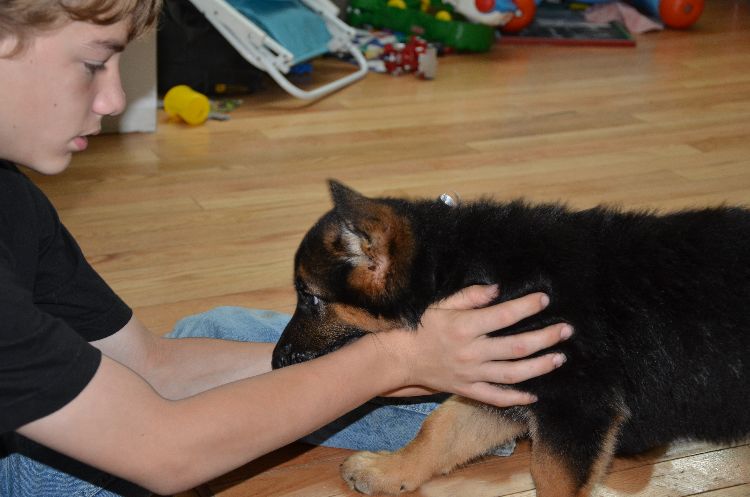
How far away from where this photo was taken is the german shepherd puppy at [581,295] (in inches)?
62.8

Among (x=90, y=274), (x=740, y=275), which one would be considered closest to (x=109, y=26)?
(x=90, y=274)

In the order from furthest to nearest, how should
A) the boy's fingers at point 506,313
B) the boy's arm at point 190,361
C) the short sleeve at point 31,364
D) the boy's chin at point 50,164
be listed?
1. the boy's arm at point 190,361
2. the boy's fingers at point 506,313
3. the boy's chin at point 50,164
4. the short sleeve at point 31,364

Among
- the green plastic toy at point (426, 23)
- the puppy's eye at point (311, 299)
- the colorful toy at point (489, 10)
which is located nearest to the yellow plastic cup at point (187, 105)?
the green plastic toy at point (426, 23)

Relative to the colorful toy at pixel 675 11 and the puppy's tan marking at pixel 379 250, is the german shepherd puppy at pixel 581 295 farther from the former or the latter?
the colorful toy at pixel 675 11

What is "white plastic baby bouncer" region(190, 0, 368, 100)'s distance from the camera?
3.92 m

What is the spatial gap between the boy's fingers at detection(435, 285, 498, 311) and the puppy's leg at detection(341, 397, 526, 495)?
1.12 feet

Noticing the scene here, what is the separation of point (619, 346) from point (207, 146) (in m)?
2.38

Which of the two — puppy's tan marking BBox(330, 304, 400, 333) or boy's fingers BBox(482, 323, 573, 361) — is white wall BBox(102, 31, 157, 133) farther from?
boy's fingers BBox(482, 323, 573, 361)

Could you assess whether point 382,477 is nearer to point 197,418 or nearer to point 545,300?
point 545,300

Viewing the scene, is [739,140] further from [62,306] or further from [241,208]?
[62,306]

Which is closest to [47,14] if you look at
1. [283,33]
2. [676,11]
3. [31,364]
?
[31,364]

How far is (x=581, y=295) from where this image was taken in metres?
1.60

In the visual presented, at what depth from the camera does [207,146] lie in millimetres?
3684

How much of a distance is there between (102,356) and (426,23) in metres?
3.96
